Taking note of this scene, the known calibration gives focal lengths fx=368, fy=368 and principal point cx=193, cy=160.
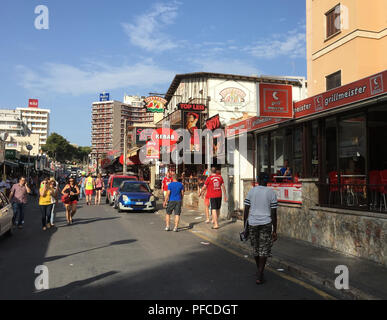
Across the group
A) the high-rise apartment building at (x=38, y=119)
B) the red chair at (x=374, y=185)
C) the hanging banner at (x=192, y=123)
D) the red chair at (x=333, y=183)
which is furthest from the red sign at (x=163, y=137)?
the high-rise apartment building at (x=38, y=119)

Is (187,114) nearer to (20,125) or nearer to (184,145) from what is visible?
(184,145)

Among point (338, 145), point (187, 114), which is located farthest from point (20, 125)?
point (338, 145)

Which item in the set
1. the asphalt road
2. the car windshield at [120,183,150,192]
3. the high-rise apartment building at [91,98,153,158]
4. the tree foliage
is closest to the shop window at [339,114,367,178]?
the asphalt road

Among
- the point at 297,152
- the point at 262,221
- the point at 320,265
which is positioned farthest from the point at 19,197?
the point at 320,265

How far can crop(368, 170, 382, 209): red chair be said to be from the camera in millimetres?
8117

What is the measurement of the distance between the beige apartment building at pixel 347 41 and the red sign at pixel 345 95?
7197 mm

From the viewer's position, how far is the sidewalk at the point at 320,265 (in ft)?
18.0

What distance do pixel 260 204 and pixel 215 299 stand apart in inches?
71.5

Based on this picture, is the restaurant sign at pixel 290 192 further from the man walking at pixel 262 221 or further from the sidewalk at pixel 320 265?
the man walking at pixel 262 221

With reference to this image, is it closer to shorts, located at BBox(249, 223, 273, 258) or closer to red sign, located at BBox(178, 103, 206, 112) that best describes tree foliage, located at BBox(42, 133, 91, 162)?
red sign, located at BBox(178, 103, 206, 112)

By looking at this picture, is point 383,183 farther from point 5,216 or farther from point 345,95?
point 5,216

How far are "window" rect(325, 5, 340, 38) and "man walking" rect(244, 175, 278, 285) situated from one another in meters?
13.5

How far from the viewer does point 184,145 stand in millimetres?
24312
